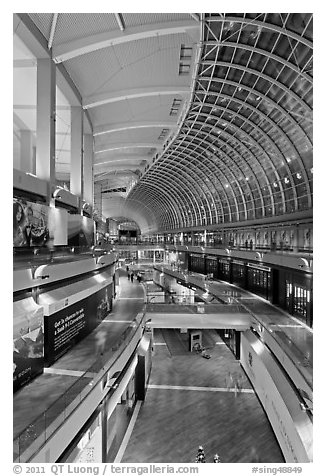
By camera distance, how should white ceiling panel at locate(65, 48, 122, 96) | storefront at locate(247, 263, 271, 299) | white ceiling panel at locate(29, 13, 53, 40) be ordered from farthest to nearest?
1. storefront at locate(247, 263, 271, 299)
2. white ceiling panel at locate(65, 48, 122, 96)
3. white ceiling panel at locate(29, 13, 53, 40)

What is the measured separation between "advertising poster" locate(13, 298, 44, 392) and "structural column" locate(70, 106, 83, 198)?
9984 millimetres

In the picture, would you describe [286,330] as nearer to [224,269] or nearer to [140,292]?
[140,292]

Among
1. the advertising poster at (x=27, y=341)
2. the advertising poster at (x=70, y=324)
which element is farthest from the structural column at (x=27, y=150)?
the advertising poster at (x=27, y=341)

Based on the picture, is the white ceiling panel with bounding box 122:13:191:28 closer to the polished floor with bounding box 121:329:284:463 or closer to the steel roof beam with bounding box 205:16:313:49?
the steel roof beam with bounding box 205:16:313:49

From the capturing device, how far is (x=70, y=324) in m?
10.6

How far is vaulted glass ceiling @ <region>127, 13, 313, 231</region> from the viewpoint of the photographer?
15.0 meters

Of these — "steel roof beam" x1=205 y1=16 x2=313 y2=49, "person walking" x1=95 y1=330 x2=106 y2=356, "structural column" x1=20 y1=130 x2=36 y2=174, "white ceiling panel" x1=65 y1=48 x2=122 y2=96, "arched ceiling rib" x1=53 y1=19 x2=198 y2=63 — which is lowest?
"person walking" x1=95 y1=330 x2=106 y2=356

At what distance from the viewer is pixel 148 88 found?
16.7m

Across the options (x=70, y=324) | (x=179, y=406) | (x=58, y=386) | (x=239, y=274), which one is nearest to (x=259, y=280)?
(x=239, y=274)

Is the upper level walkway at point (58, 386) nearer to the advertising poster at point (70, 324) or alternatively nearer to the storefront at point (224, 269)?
the advertising poster at point (70, 324)

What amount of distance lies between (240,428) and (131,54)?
16.7 meters

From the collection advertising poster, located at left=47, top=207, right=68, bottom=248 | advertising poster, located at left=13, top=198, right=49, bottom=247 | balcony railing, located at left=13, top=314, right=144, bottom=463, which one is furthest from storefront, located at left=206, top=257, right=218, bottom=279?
balcony railing, located at left=13, top=314, right=144, bottom=463
